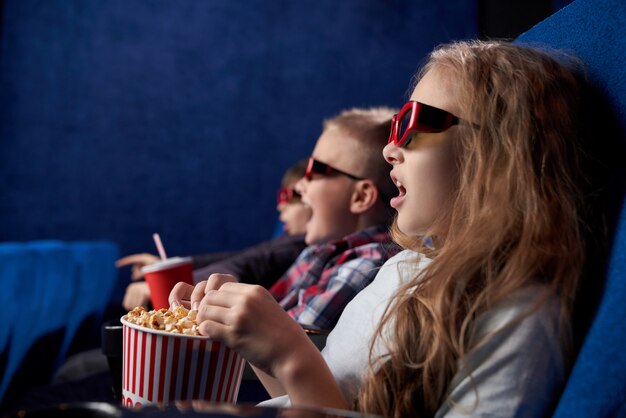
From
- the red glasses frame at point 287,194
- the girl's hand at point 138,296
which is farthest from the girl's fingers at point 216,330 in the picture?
the red glasses frame at point 287,194

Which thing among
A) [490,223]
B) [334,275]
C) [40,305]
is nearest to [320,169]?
[334,275]

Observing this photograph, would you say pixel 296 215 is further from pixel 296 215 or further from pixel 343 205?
pixel 343 205

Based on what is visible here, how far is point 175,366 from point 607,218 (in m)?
0.45

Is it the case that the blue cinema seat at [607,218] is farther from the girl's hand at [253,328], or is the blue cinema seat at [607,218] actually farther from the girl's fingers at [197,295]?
the girl's fingers at [197,295]

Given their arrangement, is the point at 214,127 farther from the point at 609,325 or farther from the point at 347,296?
the point at 609,325

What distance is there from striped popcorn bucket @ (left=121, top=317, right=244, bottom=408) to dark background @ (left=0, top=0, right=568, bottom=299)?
3.26m

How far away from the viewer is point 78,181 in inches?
147

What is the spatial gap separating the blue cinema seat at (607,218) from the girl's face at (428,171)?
0.51 feet

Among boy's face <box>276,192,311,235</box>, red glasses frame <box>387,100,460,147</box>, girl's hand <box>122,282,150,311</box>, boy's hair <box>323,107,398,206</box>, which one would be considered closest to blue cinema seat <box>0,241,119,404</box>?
girl's hand <box>122,282,150,311</box>

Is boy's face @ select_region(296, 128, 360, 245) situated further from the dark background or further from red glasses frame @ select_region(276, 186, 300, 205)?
the dark background

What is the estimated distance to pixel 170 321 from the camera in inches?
25.2

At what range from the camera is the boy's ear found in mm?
1431

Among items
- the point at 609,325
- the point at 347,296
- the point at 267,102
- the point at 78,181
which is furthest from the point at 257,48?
the point at 609,325

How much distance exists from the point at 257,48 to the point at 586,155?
11.4 feet
